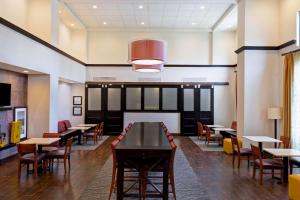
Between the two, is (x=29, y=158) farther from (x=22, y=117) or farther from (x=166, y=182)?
(x=166, y=182)

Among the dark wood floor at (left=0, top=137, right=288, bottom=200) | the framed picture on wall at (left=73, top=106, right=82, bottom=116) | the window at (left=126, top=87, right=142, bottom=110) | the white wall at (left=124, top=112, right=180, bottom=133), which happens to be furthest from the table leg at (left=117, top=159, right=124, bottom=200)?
the framed picture on wall at (left=73, top=106, right=82, bottom=116)

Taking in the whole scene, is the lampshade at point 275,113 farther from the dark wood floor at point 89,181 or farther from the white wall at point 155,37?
the white wall at point 155,37

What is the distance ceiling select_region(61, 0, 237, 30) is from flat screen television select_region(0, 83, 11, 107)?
4.26 m

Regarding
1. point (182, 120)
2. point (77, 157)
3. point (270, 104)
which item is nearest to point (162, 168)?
point (77, 157)

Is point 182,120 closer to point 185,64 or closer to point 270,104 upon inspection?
point 185,64

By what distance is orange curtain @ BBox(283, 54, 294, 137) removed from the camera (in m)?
7.53

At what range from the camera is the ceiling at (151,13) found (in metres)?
10.2

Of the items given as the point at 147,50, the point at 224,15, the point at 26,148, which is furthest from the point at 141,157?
the point at 224,15

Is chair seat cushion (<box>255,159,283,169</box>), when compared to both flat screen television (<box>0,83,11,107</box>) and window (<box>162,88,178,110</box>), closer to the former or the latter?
flat screen television (<box>0,83,11,107</box>)

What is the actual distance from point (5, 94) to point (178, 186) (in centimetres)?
502

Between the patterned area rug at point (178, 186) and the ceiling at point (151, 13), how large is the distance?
609 cm

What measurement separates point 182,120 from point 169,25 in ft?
15.1

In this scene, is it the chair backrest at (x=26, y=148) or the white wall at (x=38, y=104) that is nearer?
the chair backrest at (x=26, y=148)

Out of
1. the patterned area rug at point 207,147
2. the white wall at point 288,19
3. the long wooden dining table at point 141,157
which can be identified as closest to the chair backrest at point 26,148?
the long wooden dining table at point 141,157
